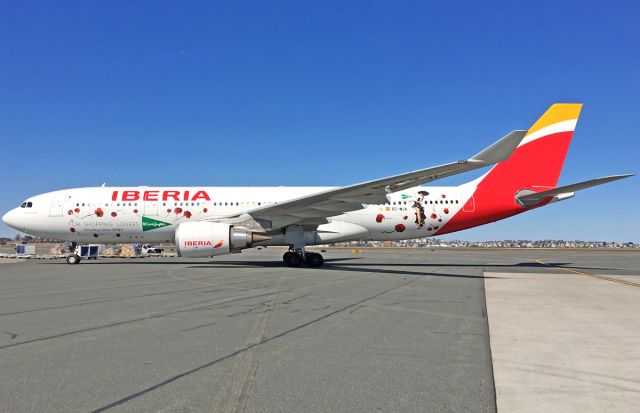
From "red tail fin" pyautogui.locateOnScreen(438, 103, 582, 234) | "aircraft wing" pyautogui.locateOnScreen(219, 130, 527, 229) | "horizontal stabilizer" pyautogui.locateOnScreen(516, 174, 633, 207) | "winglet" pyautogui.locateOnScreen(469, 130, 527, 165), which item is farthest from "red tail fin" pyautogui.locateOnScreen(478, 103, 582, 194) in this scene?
"winglet" pyautogui.locateOnScreen(469, 130, 527, 165)

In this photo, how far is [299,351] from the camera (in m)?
5.08

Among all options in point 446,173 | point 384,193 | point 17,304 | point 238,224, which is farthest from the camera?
point 238,224

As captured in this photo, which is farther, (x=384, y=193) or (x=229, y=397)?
(x=384, y=193)

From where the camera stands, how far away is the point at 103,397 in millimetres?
3582

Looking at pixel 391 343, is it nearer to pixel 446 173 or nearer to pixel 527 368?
pixel 527 368

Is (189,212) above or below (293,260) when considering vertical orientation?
above

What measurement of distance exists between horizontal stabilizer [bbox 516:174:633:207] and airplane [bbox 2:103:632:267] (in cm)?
5

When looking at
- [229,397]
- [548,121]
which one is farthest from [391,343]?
[548,121]

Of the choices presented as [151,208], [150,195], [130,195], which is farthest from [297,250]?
[130,195]

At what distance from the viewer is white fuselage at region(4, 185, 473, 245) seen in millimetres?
21031

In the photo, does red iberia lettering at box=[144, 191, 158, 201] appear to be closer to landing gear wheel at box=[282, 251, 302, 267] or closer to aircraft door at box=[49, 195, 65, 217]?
aircraft door at box=[49, 195, 65, 217]

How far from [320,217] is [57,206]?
44.7ft

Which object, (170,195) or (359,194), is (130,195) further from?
(359,194)

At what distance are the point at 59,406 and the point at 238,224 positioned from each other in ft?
52.0
